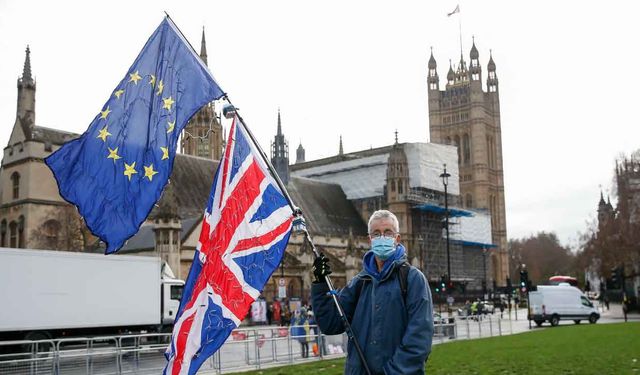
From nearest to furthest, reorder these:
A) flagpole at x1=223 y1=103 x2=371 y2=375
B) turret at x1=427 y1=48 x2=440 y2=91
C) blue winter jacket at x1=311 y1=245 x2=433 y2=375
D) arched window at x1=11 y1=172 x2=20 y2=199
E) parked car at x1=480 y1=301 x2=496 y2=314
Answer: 1. blue winter jacket at x1=311 y1=245 x2=433 y2=375
2. flagpole at x1=223 y1=103 x2=371 y2=375
3. parked car at x1=480 y1=301 x2=496 y2=314
4. arched window at x1=11 y1=172 x2=20 y2=199
5. turret at x1=427 y1=48 x2=440 y2=91

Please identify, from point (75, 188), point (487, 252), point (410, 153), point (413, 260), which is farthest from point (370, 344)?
point (487, 252)

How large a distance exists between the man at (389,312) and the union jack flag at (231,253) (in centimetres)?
123

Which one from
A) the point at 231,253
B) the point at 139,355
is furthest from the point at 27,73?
the point at 231,253

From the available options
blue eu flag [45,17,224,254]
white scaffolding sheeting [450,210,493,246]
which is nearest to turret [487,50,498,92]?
white scaffolding sheeting [450,210,493,246]

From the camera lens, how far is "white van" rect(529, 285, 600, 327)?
36781mm

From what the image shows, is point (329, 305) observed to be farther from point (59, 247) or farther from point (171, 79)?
point (59, 247)

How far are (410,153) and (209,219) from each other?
78.7 meters

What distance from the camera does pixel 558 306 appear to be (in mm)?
37406

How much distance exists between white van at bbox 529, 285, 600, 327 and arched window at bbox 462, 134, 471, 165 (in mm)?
85499

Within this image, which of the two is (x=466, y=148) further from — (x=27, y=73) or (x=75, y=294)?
(x=75, y=294)

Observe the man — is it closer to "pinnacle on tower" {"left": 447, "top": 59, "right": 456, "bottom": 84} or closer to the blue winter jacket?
the blue winter jacket

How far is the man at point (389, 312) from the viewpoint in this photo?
14.7ft

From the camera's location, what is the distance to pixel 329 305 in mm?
5184

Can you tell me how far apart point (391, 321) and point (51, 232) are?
52375 mm
